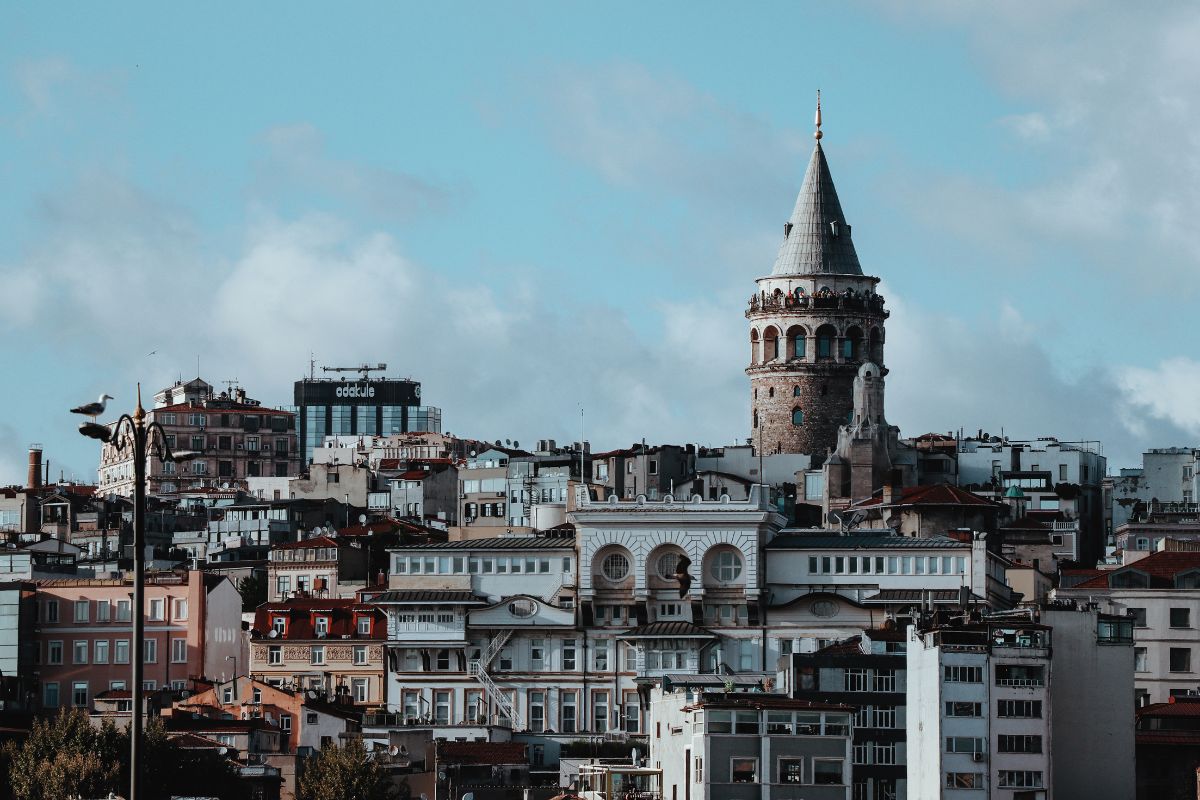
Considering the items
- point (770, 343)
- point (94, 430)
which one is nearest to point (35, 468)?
point (770, 343)

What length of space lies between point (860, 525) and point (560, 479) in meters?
24.1

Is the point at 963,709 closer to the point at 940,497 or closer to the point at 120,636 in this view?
the point at 120,636

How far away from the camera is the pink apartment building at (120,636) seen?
112 meters

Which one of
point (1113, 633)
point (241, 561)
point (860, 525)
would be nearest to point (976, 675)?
point (1113, 633)

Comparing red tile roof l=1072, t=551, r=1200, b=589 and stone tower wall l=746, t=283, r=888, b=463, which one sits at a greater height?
stone tower wall l=746, t=283, r=888, b=463

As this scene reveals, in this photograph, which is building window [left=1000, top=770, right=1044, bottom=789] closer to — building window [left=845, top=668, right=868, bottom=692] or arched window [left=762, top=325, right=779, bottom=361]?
building window [left=845, top=668, right=868, bottom=692]

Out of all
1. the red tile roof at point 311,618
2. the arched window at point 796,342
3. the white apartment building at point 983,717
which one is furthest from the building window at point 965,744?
the arched window at point 796,342

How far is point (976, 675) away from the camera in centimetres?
8162

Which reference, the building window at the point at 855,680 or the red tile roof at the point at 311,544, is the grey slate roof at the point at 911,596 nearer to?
the building window at the point at 855,680

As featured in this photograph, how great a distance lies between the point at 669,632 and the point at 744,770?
104 feet

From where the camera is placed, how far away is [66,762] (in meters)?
80.4

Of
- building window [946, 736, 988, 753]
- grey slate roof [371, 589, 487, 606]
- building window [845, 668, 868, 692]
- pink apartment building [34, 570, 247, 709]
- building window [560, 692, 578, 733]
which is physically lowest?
building window [946, 736, 988, 753]

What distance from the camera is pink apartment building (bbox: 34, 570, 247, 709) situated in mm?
111875

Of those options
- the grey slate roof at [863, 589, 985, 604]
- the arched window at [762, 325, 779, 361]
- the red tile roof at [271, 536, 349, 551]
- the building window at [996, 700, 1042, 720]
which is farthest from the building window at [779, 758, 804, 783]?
the arched window at [762, 325, 779, 361]
